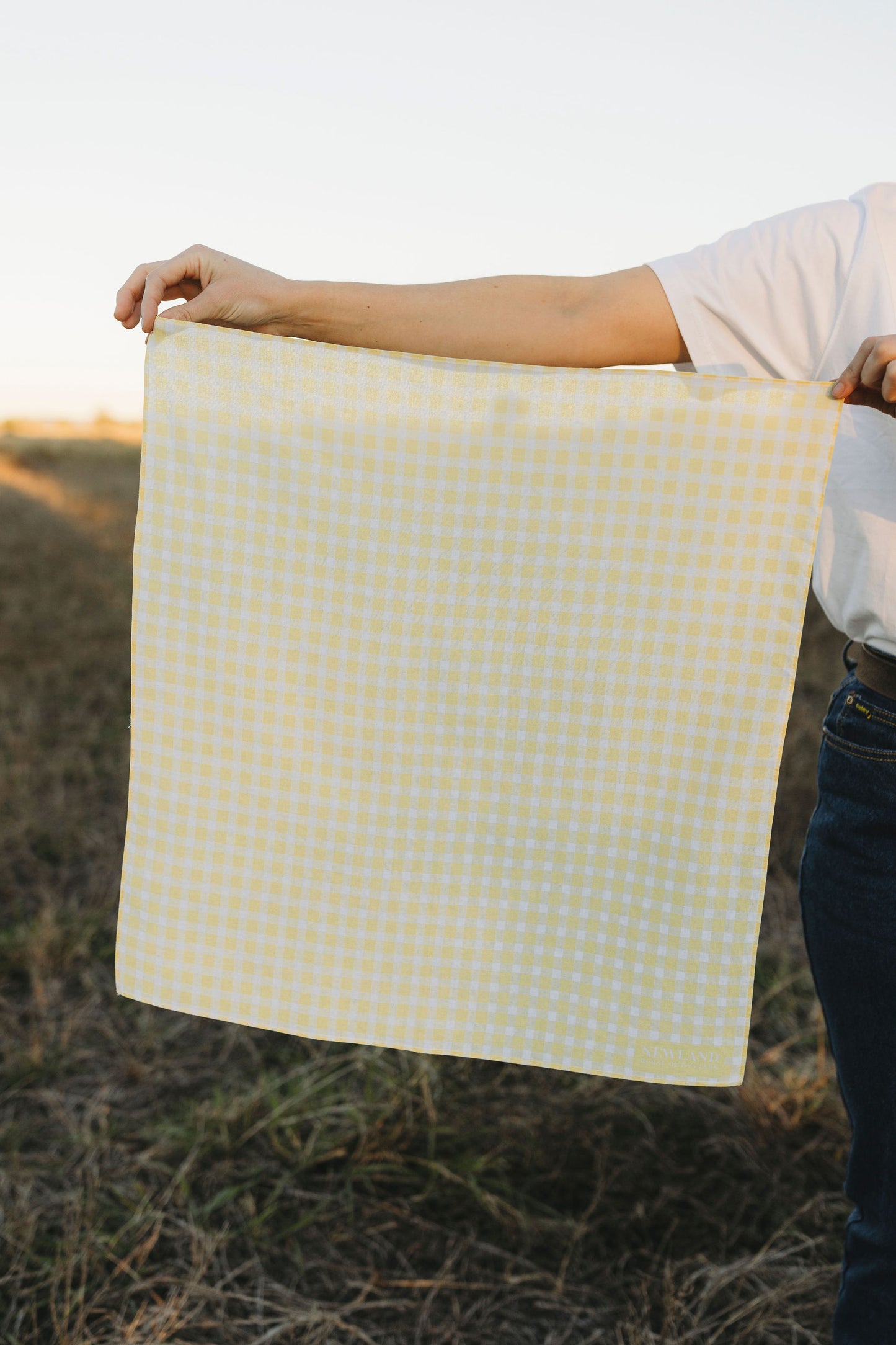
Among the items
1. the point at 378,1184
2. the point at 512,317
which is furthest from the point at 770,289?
the point at 378,1184

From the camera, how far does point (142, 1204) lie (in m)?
1.84

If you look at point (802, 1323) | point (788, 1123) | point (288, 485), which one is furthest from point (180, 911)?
point (788, 1123)

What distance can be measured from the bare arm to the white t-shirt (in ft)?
0.15

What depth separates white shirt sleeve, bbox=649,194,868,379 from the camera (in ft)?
3.51

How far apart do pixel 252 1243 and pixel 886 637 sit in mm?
1532

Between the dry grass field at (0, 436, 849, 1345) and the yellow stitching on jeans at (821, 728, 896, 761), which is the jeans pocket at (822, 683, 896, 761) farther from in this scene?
the dry grass field at (0, 436, 849, 1345)

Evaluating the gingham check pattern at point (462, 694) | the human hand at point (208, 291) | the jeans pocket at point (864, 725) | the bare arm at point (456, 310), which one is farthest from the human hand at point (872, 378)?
the human hand at point (208, 291)

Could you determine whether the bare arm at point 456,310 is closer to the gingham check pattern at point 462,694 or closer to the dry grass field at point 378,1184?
the gingham check pattern at point 462,694

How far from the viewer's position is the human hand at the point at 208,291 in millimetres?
1157

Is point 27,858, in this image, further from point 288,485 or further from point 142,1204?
point 288,485

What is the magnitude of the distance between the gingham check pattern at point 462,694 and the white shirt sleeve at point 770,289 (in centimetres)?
6

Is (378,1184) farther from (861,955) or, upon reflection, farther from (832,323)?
(832,323)

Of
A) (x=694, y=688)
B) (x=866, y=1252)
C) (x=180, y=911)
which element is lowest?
(x=866, y=1252)

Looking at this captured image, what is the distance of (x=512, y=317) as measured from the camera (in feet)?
3.84
